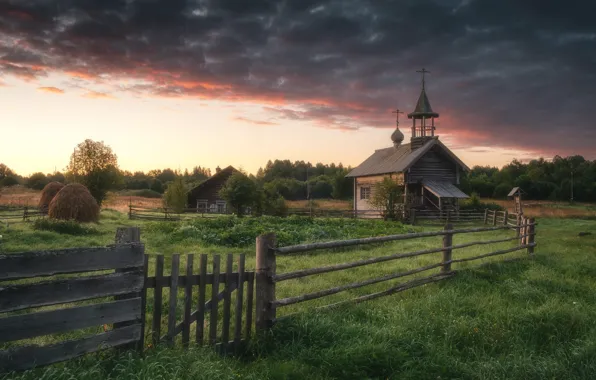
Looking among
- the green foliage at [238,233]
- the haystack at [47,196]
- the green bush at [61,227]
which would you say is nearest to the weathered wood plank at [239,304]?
the green foliage at [238,233]

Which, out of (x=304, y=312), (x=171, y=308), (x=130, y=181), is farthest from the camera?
(x=130, y=181)

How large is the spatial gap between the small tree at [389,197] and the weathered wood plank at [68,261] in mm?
30497

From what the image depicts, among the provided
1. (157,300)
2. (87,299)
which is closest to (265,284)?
(157,300)

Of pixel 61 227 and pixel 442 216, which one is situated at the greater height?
Result: pixel 442 216

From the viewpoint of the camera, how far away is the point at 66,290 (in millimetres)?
4227

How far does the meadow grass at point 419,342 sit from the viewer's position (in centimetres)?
451

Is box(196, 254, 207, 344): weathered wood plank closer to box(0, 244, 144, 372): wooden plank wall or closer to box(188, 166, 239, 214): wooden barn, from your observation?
box(0, 244, 144, 372): wooden plank wall

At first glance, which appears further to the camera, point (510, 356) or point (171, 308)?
point (510, 356)

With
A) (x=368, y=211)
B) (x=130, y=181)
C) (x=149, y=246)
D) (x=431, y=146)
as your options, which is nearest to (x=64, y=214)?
(x=149, y=246)

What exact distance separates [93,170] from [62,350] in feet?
133

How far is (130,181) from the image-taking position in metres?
88.9

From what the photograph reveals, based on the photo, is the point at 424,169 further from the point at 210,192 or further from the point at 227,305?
the point at 227,305

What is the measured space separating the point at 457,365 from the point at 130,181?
90746 mm

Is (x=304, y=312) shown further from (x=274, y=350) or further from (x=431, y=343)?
(x=431, y=343)
